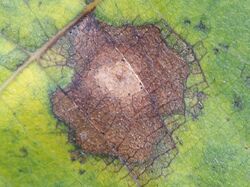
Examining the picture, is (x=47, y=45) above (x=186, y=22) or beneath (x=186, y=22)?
above

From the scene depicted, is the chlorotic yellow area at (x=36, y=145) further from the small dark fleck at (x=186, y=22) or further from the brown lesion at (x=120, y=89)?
the small dark fleck at (x=186, y=22)

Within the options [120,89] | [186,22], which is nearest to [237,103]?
[186,22]

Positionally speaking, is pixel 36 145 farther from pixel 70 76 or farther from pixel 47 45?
pixel 47 45

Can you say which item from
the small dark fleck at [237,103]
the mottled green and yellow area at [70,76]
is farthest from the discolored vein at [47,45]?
the small dark fleck at [237,103]

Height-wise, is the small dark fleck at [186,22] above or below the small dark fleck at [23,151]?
above

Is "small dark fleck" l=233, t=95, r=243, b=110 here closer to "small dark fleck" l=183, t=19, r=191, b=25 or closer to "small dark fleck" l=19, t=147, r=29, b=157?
"small dark fleck" l=183, t=19, r=191, b=25

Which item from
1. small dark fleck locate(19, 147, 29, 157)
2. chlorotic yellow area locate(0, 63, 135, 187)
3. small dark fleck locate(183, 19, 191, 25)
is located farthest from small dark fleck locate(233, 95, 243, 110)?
small dark fleck locate(19, 147, 29, 157)
